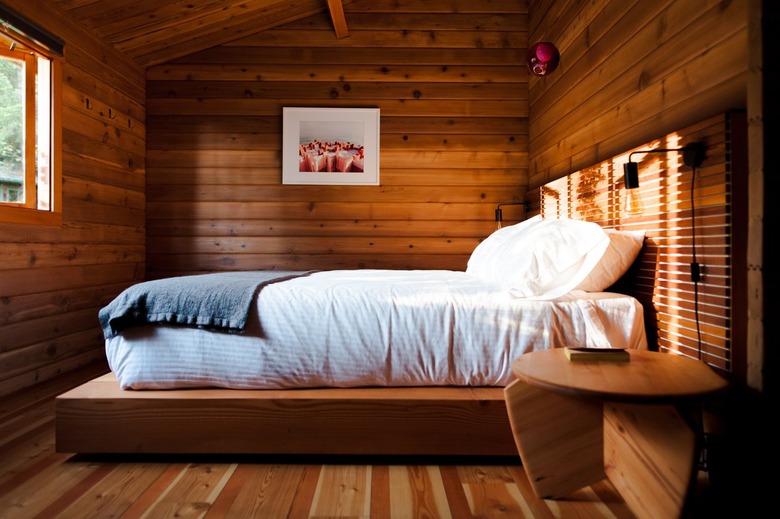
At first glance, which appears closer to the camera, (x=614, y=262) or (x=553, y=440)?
(x=553, y=440)

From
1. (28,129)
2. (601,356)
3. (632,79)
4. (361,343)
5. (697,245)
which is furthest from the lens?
(28,129)

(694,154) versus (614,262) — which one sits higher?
(694,154)

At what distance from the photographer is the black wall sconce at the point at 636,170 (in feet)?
5.38

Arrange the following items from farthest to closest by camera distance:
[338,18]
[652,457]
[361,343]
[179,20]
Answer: [338,18] < [179,20] < [361,343] < [652,457]

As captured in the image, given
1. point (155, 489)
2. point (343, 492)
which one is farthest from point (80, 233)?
point (343, 492)

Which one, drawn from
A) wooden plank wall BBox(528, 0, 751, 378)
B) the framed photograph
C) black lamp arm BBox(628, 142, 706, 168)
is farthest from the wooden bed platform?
the framed photograph

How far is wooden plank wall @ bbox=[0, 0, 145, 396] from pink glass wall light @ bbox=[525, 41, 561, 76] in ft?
9.01

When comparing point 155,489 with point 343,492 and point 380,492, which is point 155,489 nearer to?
point 343,492

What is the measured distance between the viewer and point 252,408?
1.74 metres

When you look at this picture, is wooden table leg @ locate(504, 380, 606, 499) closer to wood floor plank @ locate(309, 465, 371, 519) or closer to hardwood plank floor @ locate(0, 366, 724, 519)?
hardwood plank floor @ locate(0, 366, 724, 519)

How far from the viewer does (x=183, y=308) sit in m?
1.77

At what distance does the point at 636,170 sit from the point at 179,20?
10.3ft

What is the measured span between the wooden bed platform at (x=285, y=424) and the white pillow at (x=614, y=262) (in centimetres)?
61

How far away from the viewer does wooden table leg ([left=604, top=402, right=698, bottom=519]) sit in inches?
46.7
